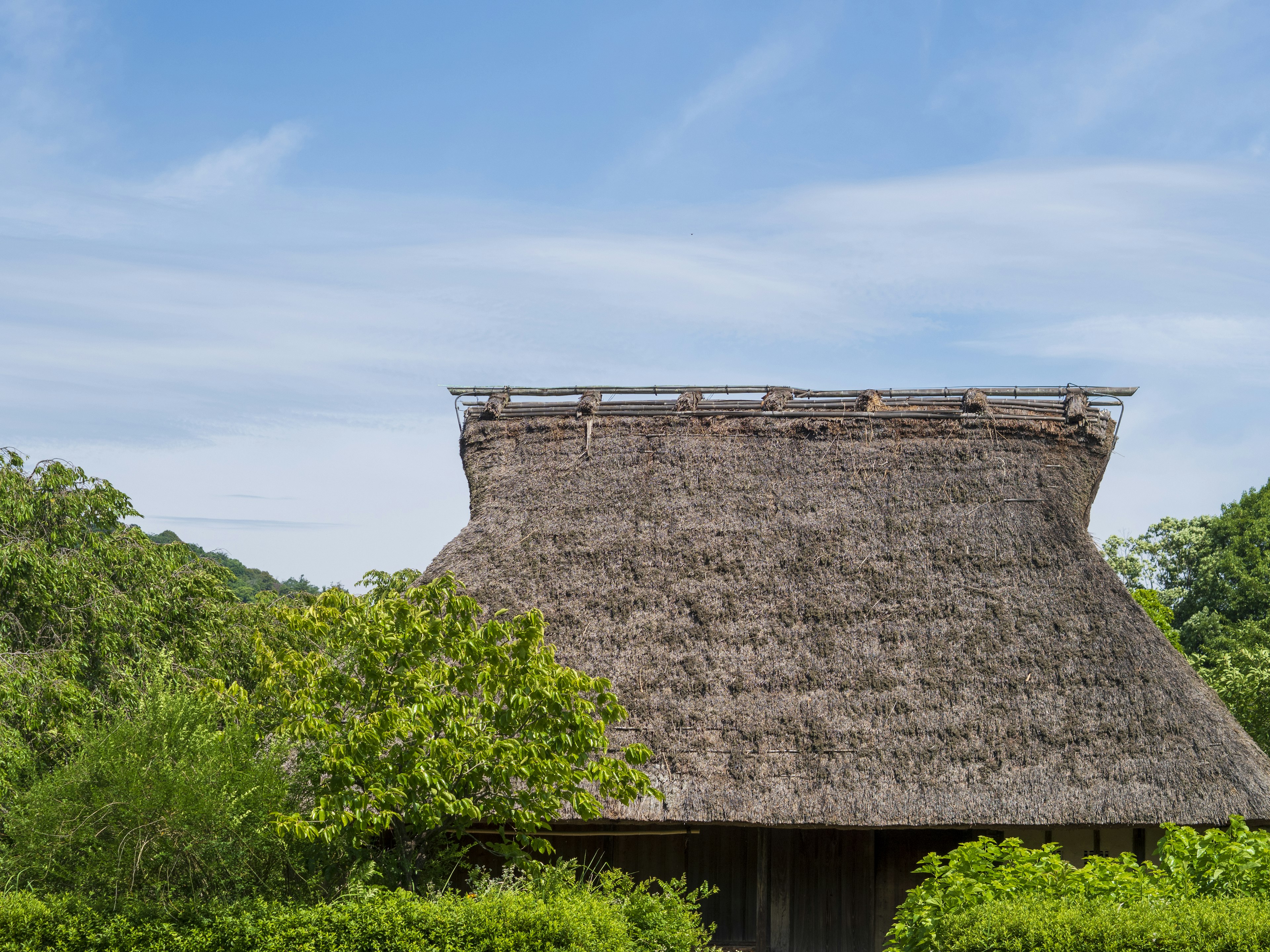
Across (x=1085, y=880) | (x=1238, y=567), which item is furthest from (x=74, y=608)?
(x=1238, y=567)

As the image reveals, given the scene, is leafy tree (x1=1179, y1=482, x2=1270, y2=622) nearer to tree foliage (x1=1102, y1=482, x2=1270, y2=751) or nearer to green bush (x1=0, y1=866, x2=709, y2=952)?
tree foliage (x1=1102, y1=482, x2=1270, y2=751)

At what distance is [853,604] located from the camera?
42.3 feet

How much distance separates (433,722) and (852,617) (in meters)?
5.63

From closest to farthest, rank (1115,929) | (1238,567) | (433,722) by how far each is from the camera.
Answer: (1115,929) → (433,722) → (1238,567)

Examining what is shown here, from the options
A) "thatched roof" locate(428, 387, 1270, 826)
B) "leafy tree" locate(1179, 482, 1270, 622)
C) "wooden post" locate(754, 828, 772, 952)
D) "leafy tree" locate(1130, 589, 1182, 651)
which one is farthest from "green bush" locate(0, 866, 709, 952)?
"leafy tree" locate(1179, 482, 1270, 622)

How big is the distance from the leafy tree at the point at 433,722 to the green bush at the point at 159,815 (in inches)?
17.8

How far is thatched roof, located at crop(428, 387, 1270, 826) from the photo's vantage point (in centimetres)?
1110

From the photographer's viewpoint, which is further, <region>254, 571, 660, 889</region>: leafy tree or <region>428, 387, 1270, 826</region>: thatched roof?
<region>428, 387, 1270, 826</region>: thatched roof

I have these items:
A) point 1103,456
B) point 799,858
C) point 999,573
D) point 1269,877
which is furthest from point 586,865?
point 1103,456

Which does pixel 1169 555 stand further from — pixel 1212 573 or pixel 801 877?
pixel 801 877

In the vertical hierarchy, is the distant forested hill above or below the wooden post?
above

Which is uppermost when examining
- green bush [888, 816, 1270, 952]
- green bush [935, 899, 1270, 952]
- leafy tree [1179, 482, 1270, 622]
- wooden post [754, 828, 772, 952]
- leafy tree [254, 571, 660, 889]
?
leafy tree [1179, 482, 1270, 622]

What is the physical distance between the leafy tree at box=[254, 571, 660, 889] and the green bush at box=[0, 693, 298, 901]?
453 mm

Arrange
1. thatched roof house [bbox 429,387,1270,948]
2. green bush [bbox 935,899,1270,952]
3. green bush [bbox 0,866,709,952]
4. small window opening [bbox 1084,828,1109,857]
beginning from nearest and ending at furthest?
green bush [bbox 935,899,1270,952], green bush [bbox 0,866,709,952], thatched roof house [bbox 429,387,1270,948], small window opening [bbox 1084,828,1109,857]
